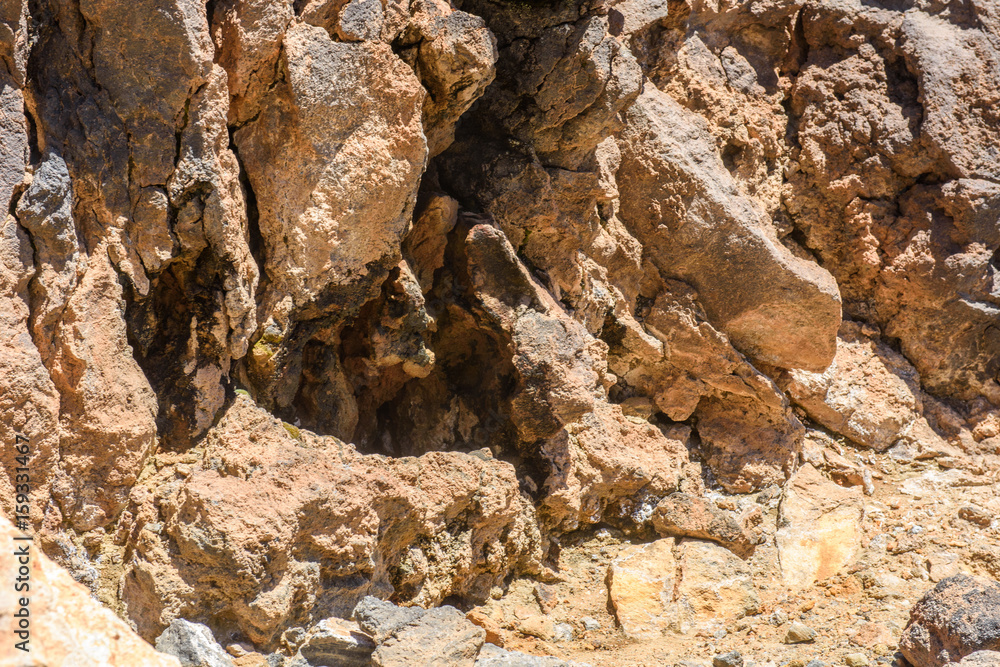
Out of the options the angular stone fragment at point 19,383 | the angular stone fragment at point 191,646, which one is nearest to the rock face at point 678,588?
the angular stone fragment at point 191,646

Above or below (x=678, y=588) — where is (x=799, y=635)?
above

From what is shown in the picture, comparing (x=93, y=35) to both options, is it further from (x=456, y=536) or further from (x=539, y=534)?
(x=539, y=534)

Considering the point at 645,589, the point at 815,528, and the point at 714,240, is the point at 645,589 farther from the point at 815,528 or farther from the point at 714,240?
the point at 714,240

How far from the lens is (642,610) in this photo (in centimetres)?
376

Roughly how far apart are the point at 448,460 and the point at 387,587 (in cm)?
57

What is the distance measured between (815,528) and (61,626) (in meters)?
3.69

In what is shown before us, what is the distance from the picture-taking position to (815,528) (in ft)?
14.0

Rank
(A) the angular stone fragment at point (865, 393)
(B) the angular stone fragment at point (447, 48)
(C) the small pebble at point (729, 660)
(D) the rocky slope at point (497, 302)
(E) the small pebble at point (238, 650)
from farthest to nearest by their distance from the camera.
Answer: (A) the angular stone fragment at point (865, 393), (C) the small pebble at point (729, 660), (B) the angular stone fragment at point (447, 48), (E) the small pebble at point (238, 650), (D) the rocky slope at point (497, 302)

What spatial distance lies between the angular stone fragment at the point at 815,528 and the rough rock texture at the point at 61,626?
3280 millimetres

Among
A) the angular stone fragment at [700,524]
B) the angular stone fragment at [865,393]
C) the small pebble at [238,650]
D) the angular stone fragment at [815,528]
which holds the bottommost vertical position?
the small pebble at [238,650]

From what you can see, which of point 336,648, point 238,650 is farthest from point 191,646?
point 336,648

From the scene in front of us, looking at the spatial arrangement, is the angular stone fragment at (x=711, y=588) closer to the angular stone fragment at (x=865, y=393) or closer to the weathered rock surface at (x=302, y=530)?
the weathered rock surface at (x=302, y=530)

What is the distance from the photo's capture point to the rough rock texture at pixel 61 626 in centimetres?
149

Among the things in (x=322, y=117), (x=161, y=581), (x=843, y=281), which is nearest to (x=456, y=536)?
(x=161, y=581)
